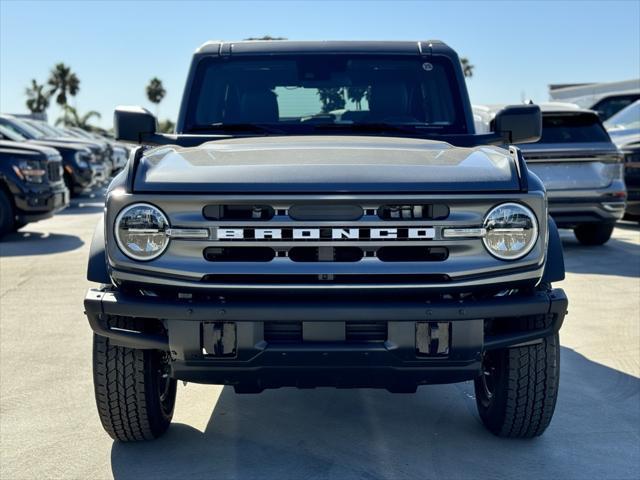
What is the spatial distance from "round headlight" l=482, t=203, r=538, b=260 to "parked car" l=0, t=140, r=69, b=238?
30.1 ft

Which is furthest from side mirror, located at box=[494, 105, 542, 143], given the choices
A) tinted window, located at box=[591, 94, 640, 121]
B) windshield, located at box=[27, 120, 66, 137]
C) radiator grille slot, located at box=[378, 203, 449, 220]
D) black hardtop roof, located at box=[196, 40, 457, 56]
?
windshield, located at box=[27, 120, 66, 137]

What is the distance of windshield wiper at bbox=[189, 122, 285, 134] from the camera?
458 cm

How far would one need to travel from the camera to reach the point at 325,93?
4.77 m

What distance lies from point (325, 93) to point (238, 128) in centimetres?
53

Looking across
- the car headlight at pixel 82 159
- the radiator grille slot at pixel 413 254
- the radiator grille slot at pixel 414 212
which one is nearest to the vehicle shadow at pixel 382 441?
the radiator grille slot at pixel 413 254

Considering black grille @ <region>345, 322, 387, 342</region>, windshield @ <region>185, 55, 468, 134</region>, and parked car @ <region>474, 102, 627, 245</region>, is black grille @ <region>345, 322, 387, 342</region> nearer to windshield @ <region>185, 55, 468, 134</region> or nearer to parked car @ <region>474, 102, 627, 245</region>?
windshield @ <region>185, 55, 468, 134</region>

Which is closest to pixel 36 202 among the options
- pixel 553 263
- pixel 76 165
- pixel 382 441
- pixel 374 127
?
pixel 76 165

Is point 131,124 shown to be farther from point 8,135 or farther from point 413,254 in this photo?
point 8,135

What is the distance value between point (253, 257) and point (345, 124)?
153cm

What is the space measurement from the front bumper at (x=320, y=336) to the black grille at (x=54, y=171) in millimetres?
8847

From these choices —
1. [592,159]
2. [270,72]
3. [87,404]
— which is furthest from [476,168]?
[592,159]

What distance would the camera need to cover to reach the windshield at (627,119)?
12.3 meters

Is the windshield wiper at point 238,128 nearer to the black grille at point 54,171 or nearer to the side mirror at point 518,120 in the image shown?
the side mirror at point 518,120

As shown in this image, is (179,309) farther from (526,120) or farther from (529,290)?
(526,120)
